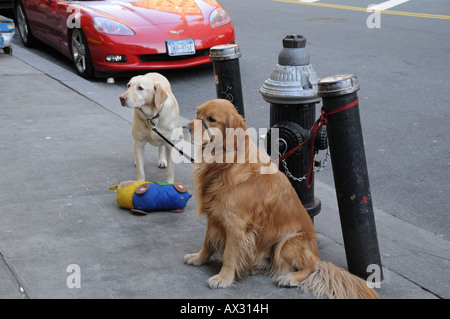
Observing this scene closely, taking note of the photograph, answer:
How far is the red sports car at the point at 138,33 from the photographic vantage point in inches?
346

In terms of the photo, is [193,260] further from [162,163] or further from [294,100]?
[162,163]

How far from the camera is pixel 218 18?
9562mm

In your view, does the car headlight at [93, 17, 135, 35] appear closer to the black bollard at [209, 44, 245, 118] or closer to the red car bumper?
the red car bumper

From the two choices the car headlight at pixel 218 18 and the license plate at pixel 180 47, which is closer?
the license plate at pixel 180 47

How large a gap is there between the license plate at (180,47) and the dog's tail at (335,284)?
585 cm

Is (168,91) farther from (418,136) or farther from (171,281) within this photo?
(418,136)

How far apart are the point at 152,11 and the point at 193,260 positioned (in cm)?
609

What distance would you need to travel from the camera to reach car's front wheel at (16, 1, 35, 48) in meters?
11.5

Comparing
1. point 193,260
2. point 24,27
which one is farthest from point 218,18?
point 193,260

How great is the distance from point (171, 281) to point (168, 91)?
2116mm

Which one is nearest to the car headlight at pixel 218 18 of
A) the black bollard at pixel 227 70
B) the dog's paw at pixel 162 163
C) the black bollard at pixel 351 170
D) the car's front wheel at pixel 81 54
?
the car's front wheel at pixel 81 54

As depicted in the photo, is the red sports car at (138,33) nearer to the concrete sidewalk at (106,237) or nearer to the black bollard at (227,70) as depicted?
the concrete sidewalk at (106,237)

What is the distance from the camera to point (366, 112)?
7.50 metres
